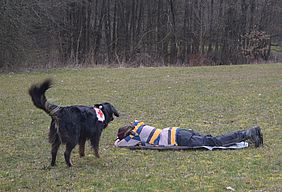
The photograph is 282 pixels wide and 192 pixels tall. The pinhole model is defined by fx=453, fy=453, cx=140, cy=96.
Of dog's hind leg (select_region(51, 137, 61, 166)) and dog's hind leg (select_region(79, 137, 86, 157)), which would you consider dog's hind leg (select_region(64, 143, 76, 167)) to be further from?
dog's hind leg (select_region(79, 137, 86, 157))

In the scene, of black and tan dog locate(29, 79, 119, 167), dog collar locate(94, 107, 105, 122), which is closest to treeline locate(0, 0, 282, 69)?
dog collar locate(94, 107, 105, 122)

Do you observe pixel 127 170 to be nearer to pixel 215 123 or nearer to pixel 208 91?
pixel 215 123

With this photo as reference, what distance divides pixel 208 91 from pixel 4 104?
19.1 feet

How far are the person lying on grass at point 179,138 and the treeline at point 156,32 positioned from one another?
16672 mm

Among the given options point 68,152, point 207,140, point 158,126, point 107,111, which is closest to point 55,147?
point 68,152

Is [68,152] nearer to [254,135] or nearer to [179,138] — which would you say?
[179,138]

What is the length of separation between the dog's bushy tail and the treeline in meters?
17.6

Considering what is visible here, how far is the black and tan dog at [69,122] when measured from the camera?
512 cm

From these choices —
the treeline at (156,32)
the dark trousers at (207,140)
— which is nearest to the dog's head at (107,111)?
the dark trousers at (207,140)

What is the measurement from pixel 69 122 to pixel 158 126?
10.4ft

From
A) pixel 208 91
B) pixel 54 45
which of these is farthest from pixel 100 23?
pixel 208 91

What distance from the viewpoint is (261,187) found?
4.52 m

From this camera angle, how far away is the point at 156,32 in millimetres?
28188

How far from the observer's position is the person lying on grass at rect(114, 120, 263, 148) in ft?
20.8
